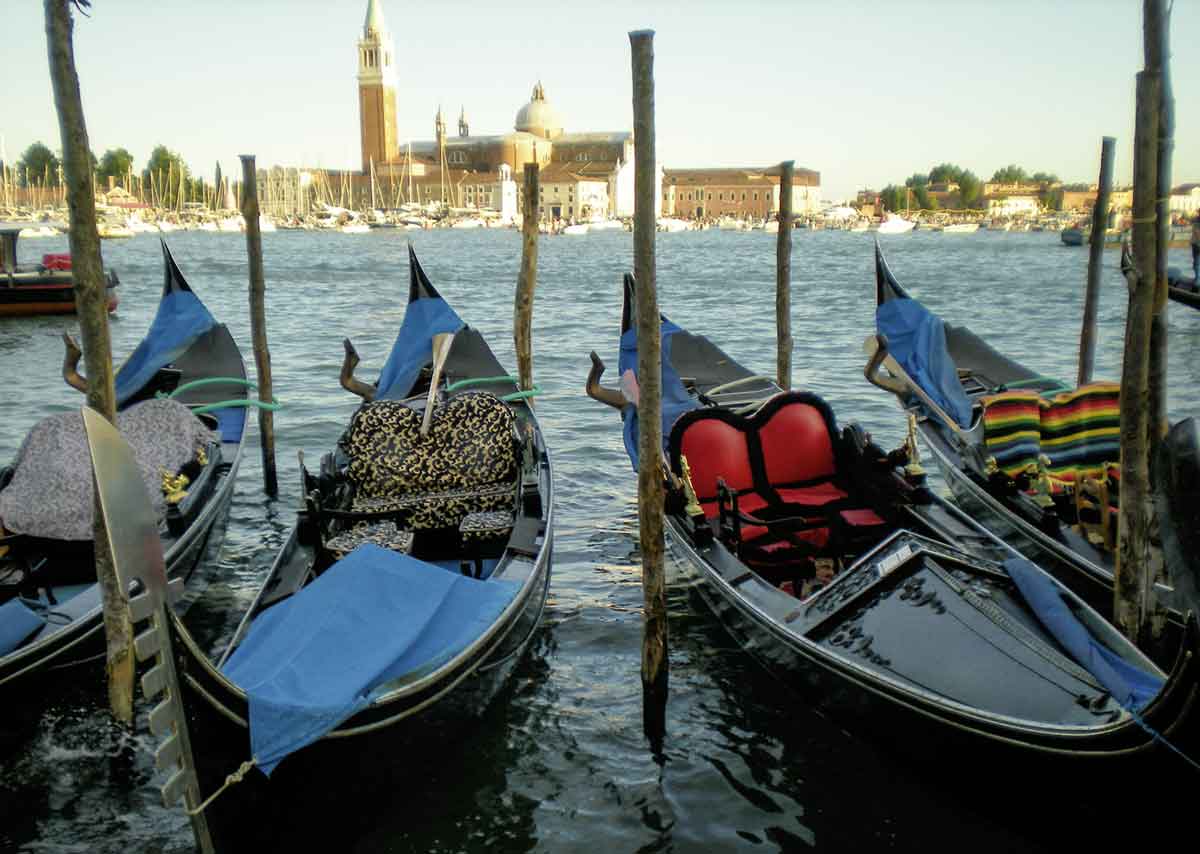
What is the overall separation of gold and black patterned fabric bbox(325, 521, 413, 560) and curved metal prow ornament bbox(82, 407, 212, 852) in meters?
1.47

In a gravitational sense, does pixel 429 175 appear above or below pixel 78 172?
above

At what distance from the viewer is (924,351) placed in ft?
19.0

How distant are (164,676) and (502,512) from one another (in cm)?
214

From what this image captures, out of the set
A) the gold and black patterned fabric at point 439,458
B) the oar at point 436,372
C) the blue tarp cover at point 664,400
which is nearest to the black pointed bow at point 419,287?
the oar at point 436,372

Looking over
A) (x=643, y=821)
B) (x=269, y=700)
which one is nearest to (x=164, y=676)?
(x=269, y=700)

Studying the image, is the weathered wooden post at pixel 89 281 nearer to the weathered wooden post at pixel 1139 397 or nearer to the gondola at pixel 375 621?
the gondola at pixel 375 621

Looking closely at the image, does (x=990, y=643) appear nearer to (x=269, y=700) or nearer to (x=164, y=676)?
(x=269, y=700)

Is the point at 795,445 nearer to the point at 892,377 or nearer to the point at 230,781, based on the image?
the point at 892,377

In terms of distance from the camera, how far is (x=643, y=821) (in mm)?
3135

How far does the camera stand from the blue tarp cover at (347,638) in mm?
2482

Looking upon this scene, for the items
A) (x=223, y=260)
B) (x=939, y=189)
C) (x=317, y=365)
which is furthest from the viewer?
(x=939, y=189)

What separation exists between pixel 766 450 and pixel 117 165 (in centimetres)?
6254

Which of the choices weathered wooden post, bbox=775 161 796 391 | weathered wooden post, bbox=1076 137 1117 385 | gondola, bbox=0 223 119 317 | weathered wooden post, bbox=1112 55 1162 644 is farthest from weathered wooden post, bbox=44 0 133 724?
Answer: gondola, bbox=0 223 119 317

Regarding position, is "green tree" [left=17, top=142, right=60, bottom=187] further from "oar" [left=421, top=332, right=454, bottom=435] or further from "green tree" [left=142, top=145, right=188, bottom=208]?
"oar" [left=421, top=332, right=454, bottom=435]
